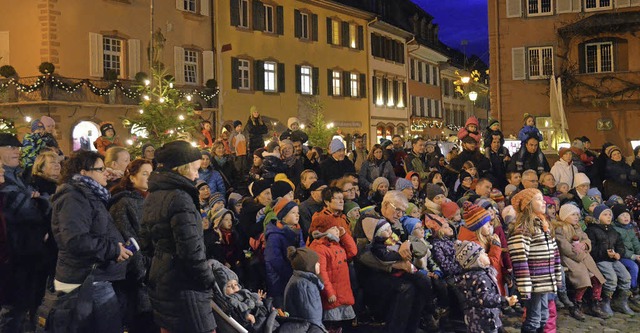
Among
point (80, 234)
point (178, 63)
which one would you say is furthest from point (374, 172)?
point (178, 63)

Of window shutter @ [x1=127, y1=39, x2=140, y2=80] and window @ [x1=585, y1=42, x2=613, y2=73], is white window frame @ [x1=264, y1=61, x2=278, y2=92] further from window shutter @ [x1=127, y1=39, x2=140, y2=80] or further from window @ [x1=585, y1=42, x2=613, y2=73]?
window @ [x1=585, y1=42, x2=613, y2=73]

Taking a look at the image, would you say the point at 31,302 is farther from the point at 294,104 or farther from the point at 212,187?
the point at 294,104

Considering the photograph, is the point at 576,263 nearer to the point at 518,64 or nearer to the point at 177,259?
the point at 177,259

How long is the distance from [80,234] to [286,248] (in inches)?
108

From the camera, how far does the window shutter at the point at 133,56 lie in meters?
27.3

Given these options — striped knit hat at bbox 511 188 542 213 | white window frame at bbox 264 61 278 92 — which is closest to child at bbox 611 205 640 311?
striped knit hat at bbox 511 188 542 213

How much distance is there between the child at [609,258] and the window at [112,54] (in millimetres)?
20537

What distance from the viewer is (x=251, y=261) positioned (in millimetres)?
8398

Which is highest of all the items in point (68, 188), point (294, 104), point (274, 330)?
point (294, 104)

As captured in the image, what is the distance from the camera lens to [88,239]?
539 cm

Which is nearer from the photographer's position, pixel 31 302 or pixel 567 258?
pixel 31 302

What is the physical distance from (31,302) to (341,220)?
3409 mm

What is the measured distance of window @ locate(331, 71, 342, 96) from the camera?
39469 millimetres

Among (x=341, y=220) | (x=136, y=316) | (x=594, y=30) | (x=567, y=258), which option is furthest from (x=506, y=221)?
(x=594, y=30)
